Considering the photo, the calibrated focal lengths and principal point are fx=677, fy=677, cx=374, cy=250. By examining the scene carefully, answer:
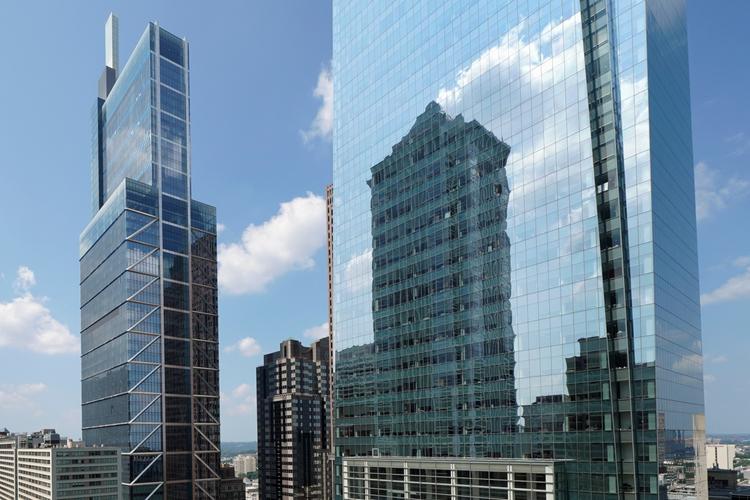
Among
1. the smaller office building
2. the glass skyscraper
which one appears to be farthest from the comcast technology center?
the glass skyscraper

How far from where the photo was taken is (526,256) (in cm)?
9044

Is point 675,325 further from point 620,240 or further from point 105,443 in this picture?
point 105,443

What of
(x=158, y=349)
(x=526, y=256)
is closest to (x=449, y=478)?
(x=526, y=256)

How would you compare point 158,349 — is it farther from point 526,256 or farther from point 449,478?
point 526,256

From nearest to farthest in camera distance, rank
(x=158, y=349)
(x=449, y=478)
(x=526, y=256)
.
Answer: (x=526, y=256) < (x=449, y=478) < (x=158, y=349)

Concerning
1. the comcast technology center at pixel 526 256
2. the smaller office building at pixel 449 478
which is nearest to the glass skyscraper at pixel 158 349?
the comcast technology center at pixel 526 256

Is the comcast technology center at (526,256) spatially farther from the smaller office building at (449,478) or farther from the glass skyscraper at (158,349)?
the glass skyscraper at (158,349)

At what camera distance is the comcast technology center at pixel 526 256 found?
77.9 metres

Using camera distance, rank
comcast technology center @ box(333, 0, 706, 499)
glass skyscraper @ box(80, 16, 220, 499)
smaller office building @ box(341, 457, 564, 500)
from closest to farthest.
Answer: comcast technology center @ box(333, 0, 706, 499) < smaller office building @ box(341, 457, 564, 500) < glass skyscraper @ box(80, 16, 220, 499)

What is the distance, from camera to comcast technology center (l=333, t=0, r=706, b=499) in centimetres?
7788

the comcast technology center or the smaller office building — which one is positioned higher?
the comcast technology center

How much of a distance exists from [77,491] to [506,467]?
127372mm

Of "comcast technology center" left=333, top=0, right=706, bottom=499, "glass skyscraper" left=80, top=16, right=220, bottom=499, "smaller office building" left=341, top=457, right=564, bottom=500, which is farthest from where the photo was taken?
"glass skyscraper" left=80, top=16, right=220, bottom=499

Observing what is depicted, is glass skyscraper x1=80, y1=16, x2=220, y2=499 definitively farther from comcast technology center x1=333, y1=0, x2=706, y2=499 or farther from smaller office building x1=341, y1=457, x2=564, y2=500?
smaller office building x1=341, y1=457, x2=564, y2=500
